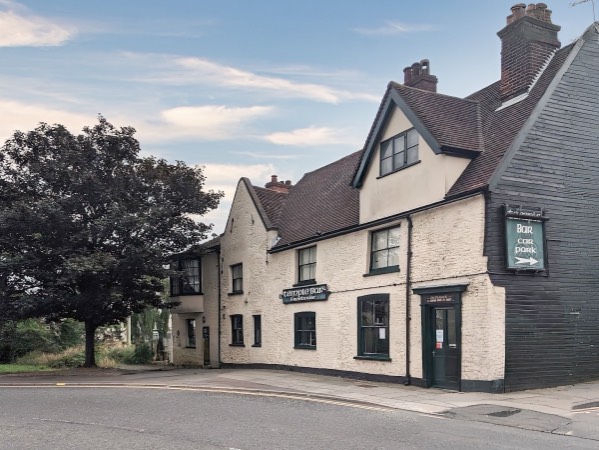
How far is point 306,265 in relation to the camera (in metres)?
23.5

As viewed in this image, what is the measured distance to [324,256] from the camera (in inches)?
866

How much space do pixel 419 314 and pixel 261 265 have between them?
10545mm

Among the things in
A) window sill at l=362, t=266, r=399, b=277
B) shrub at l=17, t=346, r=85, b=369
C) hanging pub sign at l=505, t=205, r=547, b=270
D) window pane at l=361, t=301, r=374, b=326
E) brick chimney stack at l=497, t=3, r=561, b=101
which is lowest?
shrub at l=17, t=346, r=85, b=369

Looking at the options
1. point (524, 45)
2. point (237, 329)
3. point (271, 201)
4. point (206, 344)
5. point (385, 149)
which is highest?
point (524, 45)

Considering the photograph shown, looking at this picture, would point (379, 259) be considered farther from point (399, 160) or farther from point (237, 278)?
point (237, 278)

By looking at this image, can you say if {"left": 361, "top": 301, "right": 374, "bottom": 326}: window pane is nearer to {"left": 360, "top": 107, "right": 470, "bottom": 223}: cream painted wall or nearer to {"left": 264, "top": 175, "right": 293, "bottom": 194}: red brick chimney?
{"left": 360, "top": 107, "right": 470, "bottom": 223}: cream painted wall

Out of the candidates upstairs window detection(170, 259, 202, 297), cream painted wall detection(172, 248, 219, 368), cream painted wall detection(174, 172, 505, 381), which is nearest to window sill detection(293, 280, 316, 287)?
cream painted wall detection(174, 172, 505, 381)

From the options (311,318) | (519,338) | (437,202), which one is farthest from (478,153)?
(311,318)

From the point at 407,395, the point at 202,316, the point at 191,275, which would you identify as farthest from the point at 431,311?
the point at 191,275

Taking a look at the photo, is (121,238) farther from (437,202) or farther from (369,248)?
(437,202)

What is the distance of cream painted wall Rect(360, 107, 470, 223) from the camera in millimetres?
16734

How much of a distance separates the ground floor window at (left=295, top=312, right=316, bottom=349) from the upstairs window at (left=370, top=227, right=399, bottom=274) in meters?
4.03

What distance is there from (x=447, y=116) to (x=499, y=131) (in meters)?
1.73

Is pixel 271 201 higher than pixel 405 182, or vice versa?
pixel 271 201
